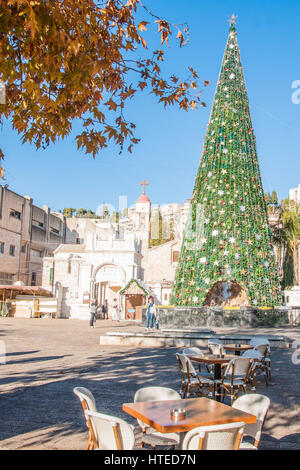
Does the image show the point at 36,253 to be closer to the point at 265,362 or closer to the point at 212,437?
the point at 265,362

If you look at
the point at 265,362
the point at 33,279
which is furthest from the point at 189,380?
the point at 33,279

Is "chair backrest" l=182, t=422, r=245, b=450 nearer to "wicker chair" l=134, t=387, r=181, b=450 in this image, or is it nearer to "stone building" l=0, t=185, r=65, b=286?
"wicker chair" l=134, t=387, r=181, b=450

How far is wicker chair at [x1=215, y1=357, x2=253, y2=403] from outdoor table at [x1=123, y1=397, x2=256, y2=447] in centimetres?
239

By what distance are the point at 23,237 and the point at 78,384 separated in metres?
34.9

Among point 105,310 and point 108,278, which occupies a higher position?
point 108,278

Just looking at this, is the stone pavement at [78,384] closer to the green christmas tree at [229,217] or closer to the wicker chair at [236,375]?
the wicker chair at [236,375]

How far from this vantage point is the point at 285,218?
3142 cm

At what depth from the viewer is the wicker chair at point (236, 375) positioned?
6.36 m

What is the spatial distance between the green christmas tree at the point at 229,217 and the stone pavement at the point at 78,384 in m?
6.26

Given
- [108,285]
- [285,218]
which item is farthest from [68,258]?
[285,218]

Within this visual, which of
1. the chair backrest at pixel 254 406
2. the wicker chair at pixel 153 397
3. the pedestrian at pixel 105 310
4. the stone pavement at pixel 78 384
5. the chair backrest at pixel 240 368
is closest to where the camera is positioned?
the chair backrest at pixel 254 406

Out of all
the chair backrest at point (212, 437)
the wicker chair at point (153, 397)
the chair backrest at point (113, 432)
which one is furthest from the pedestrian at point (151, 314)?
the chair backrest at point (212, 437)

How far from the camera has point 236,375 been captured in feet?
22.1

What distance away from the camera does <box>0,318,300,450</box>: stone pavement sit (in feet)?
15.9
